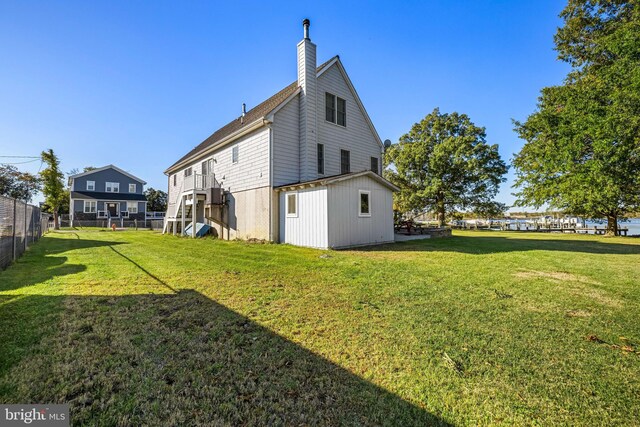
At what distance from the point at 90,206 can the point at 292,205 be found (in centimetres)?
3343

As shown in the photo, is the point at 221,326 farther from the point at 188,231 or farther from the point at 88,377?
the point at 188,231

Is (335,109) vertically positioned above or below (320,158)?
above

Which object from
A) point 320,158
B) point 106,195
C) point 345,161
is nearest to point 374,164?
point 345,161

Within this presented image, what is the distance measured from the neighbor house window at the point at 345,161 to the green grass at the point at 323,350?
9.83m

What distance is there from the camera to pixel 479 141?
25625 mm

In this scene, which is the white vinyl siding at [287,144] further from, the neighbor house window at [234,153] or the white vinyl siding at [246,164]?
the neighbor house window at [234,153]

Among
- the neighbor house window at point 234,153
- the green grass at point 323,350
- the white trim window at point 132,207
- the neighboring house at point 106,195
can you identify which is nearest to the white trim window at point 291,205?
the neighbor house window at point 234,153

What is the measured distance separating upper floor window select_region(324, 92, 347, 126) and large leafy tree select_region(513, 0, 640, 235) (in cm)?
1471

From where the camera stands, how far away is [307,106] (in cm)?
1250

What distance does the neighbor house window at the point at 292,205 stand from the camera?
11000 millimetres

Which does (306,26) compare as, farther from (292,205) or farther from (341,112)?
(292,205)

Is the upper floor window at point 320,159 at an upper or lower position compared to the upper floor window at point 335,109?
lower

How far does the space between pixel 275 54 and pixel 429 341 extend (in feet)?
48.0

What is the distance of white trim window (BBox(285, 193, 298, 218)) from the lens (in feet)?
36.1
